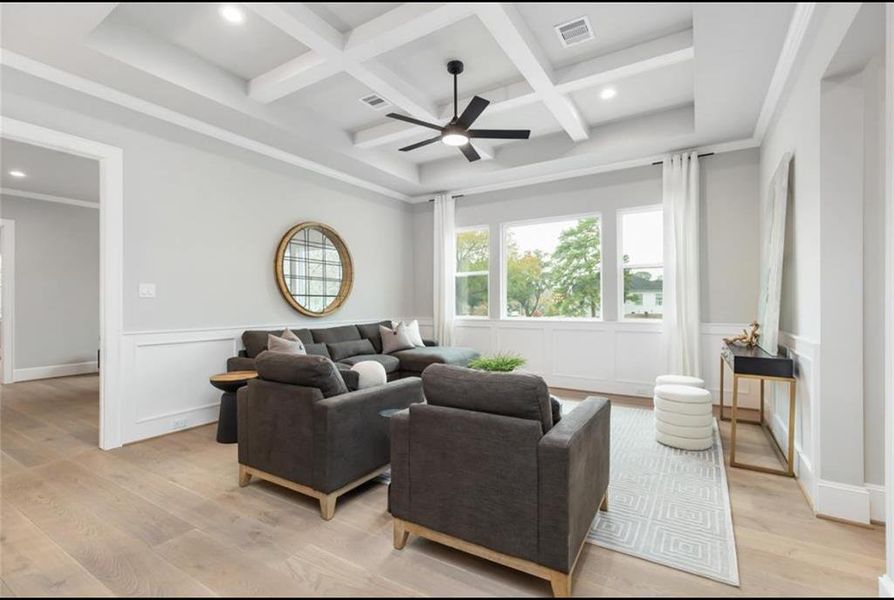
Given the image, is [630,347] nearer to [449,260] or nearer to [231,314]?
[449,260]

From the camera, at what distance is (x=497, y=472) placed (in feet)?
5.35

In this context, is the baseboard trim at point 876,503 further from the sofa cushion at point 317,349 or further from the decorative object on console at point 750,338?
the sofa cushion at point 317,349

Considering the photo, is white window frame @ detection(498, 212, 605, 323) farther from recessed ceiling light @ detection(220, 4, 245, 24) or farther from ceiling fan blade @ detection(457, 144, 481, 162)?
recessed ceiling light @ detection(220, 4, 245, 24)

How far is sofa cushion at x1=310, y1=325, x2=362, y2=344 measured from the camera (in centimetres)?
471

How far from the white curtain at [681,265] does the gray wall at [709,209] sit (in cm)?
18

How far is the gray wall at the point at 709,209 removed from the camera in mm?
4336

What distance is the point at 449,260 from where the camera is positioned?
20.3 feet

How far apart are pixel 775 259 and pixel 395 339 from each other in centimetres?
395

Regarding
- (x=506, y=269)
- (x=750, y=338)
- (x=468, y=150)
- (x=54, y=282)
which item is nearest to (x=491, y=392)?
(x=468, y=150)

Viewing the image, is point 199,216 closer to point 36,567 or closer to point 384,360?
point 384,360

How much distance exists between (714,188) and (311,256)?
469 centimetres

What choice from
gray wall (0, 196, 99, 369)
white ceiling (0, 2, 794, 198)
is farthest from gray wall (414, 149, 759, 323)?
gray wall (0, 196, 99, 369)

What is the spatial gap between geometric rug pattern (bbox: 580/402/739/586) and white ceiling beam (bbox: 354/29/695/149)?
2597 mm

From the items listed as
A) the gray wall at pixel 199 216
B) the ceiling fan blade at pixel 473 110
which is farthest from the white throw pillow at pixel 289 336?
the ceiling fan blade at pixel 473 110
